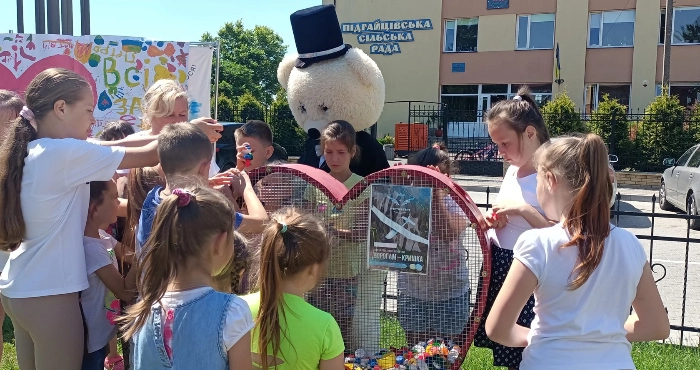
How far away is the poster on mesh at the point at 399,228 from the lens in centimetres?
211

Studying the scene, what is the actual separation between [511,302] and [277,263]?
0.72 meters

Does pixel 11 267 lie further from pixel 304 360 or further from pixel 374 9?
pixel 374 9

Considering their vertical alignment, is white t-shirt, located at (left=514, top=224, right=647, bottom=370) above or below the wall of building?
below

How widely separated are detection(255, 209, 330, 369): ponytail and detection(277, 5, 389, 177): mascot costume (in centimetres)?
173

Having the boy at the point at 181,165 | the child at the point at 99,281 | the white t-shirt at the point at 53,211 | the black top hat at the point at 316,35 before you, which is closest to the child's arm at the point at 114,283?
the child at the point at 99,281

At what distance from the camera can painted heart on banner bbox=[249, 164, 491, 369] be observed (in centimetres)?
209

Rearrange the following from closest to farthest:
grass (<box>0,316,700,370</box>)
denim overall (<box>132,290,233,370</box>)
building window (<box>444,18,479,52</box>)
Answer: denim overall (<box>132,290,233,370</box>), grass (<box>0,316,700,370</box>), building window (<box>444,18,479,52</box>)

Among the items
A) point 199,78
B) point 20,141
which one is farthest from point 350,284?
point 199,78

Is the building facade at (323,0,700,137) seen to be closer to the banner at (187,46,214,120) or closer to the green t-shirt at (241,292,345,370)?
the banner at (187,46,214,120)

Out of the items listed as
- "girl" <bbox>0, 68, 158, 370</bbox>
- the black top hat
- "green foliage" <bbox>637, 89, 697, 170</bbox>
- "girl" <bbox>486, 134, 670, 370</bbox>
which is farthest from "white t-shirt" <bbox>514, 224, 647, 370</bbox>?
"green foliage" <bbox>637, 89, 697, 170</bbox>

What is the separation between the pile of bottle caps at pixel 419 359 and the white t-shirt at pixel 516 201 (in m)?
0.46

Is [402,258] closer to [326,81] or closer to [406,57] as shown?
[326,81]

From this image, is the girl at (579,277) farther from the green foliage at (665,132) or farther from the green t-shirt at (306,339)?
the green foliage at (665,132)

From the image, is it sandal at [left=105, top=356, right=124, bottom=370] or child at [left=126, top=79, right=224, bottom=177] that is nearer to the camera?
child at [left=126, top=79, right=224, bottom=177]
